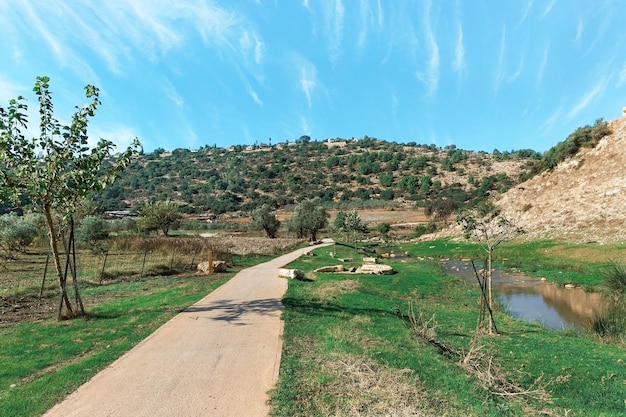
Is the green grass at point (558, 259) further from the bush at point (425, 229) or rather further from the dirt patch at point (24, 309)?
the dirt patch at point (24, 309)

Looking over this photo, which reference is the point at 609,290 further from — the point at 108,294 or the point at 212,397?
the point at 108,294

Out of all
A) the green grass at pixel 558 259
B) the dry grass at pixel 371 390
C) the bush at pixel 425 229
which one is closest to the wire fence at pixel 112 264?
the dry grass at pixel 371 390

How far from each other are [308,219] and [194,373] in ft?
185

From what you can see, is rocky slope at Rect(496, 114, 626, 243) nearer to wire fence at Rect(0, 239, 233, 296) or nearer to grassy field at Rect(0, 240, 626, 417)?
grassy field at Rect(0, 240, 626, 417)

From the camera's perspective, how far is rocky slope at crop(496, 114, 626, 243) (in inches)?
1330

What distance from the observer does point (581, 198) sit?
40250mm

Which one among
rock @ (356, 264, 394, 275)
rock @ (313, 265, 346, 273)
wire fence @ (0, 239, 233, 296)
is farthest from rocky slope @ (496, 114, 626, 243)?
wire fence @ (0, 239, 233, 296)

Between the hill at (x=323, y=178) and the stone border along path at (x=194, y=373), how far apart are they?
74.1 meters

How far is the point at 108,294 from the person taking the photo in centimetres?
1734

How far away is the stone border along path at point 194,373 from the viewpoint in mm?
6219

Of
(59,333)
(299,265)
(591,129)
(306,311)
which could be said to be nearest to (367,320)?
(306,311)

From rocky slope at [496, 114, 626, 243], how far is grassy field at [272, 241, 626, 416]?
2429cm

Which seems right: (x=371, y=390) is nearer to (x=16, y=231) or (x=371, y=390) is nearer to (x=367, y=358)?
(x=367, y=358)

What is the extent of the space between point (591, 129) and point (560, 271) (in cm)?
3346
